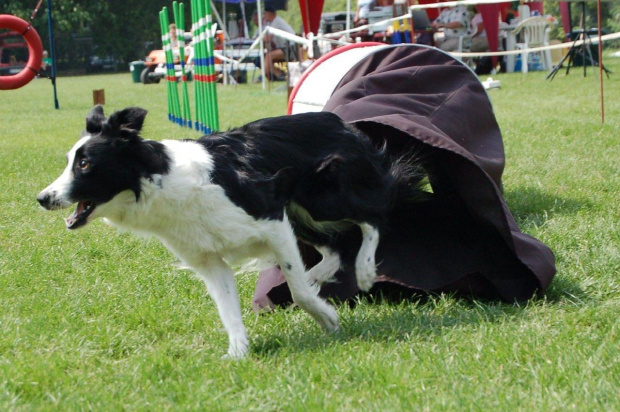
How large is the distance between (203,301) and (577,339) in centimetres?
189

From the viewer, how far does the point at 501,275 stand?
394cm

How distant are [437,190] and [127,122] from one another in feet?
6.29

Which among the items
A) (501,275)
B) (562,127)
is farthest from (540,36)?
(501,275)

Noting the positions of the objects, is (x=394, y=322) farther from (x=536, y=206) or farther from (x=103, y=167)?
(x=536, y=206)

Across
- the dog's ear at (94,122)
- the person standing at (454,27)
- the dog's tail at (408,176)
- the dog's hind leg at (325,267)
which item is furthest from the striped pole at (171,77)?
the dog's ear at (94,122)

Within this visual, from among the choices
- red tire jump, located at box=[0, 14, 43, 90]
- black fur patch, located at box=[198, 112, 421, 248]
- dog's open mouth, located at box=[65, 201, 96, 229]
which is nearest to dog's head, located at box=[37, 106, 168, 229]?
dog's open mouth, located at box=[65, 201, 96, 229]

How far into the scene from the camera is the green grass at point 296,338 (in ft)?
9.16

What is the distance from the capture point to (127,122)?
3.29 metres

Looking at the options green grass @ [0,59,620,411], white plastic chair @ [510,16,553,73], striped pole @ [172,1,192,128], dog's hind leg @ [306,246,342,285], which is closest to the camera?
green grass @ [0,59,620,411]

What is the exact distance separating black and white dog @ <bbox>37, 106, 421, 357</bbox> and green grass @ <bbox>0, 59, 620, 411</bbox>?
27 cm

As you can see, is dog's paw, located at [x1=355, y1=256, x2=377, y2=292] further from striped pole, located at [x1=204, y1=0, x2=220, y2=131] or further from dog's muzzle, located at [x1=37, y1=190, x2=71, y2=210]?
striped pole, located at [x1=204, y1=0, x2=220, y2=131]

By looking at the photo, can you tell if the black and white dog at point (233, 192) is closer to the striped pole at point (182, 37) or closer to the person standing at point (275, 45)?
the striped pole at point (182, 37)

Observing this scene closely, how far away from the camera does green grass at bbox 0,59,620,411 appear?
9.16ft

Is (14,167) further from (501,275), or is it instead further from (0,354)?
(501,275)
